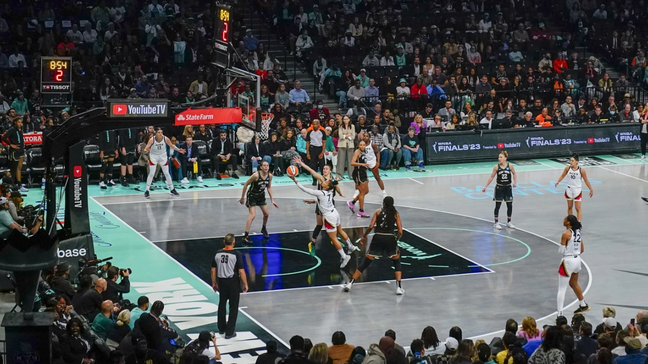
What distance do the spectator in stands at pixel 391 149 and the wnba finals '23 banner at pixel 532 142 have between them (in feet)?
4.46

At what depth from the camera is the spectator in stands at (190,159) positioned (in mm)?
28766

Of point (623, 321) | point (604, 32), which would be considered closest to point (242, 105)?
point (623, 321)

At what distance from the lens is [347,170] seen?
30188mm

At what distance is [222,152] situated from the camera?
2964cm

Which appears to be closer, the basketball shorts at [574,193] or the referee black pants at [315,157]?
the basketball shorts at [574,193]

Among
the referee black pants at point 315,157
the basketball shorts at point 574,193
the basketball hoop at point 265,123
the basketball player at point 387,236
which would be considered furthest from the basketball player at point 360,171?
the basketball hoop at point 265,123

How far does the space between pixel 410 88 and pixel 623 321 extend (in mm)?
19846

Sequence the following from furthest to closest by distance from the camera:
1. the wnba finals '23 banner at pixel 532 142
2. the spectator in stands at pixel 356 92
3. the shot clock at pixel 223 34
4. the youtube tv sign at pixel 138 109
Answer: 1. the spectator in stands at pixel 356 92
2. the wnba finals '23 banner at pixel 532 142
3. the shot clock at pixel 223 34
4. the youtube tv sign at pixel 138 109

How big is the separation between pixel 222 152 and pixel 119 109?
10611 mm

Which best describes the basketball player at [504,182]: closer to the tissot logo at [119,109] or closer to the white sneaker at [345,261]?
the white sneaker at [345,261]

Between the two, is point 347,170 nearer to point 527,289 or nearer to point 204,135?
point 204,135

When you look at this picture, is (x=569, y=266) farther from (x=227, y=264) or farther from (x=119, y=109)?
(x=119, y=109)

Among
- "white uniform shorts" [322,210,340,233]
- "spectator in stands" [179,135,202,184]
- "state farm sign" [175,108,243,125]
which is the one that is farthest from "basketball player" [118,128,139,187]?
"white uniform shorts" [322,210,340,233]

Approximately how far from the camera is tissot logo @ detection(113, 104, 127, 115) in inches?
749
